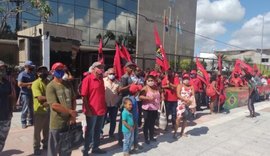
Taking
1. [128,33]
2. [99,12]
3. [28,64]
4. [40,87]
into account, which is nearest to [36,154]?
[40,87]

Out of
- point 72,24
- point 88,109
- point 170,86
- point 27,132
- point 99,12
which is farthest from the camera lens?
point 99,12

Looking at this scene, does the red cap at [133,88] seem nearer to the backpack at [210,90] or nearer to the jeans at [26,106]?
the jeans at [26,106]

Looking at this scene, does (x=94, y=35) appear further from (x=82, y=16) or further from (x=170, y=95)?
(x=170, y=95)

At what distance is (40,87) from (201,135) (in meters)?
4.24

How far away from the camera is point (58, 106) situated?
3.99 metres

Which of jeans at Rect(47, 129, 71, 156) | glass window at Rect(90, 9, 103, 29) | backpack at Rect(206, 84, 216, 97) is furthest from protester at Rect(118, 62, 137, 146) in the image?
glass window at Rect(90, 9, 103, 29)

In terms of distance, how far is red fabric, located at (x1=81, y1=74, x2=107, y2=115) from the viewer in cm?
482

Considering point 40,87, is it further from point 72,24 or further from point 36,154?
point 72,24

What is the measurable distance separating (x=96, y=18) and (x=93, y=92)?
20210mm

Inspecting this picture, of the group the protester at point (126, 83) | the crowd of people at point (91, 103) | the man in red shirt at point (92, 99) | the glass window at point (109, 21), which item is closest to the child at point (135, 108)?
the crowd of people at point (91, 103)

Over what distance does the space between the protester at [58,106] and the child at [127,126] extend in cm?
131

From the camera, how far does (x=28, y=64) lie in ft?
22.7

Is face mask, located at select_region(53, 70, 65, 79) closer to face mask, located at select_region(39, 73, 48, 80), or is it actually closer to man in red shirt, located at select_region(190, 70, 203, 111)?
face mask, located at select_region(39, 73, 48, 80)

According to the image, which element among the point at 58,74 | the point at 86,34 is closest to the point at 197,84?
Answer: the point at 58,74
